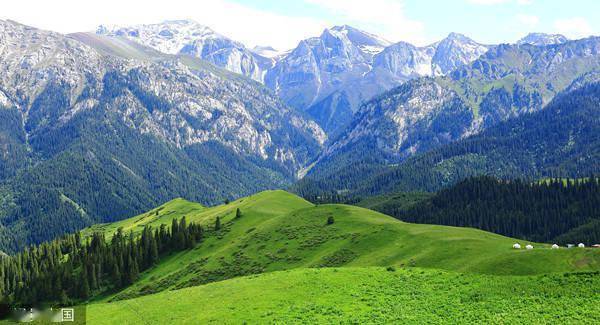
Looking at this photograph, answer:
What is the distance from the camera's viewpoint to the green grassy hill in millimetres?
78312

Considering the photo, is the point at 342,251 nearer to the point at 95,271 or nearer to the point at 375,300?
the point at 375,300

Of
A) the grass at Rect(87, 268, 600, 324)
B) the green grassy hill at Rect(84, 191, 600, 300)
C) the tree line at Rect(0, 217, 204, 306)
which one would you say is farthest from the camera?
the tree line at Rect(0, 217, 204, 306)

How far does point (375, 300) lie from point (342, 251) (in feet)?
196

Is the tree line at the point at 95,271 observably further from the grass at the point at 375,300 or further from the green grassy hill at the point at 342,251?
the grass at the point at 375,300

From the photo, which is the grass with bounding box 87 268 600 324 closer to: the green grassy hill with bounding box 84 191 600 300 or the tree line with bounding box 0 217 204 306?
the green grassy hill with bounding box 84 191 600 300

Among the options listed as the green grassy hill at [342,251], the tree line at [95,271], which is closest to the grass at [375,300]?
the green grassy hill at [342,251]

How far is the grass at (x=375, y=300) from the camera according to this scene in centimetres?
5869

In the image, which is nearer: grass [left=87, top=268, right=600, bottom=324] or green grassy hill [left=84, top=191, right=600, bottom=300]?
grass [left=87, top=268, right=600, bottom=324]

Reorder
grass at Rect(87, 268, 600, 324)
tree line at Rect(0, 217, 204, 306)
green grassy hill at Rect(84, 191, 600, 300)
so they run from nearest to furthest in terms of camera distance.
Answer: grass at Rect(87, 268, 600, 324), green grassy hill at Rect(84, 191, 600, 300), tree line at Rect(0, 217, 204, 306)

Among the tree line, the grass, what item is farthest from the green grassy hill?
the grass

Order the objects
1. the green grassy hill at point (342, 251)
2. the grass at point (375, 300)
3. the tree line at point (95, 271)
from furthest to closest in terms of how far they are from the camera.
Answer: the tree line at point (95, 271) < the green grassy hill at point (342, 251) < the grass at point (375, 300)

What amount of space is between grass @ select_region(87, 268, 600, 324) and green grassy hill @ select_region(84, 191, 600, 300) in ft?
31.2

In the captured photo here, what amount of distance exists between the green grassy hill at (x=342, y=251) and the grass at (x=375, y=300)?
9516 millimetres

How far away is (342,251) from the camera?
129125 millimetres
